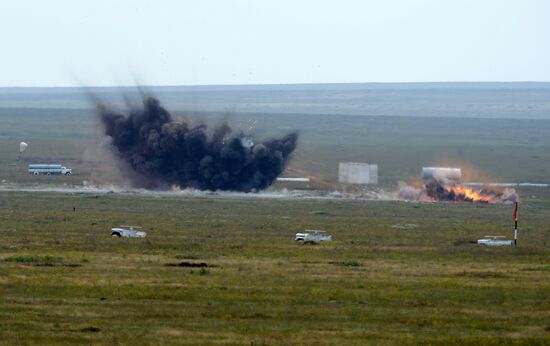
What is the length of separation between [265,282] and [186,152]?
227 ft

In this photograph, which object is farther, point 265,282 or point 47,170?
point 47,170

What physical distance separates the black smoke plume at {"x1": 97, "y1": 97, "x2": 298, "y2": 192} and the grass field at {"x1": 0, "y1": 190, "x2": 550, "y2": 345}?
28325 mm

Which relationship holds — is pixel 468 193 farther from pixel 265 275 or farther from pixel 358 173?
pixel 265 275

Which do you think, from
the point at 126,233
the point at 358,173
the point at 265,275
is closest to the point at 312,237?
the point at 126,233

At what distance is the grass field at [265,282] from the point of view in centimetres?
4131

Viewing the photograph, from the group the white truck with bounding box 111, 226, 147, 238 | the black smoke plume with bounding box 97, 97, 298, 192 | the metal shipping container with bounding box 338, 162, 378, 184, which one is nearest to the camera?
the white truck with bounding box 111, 226, 147, 238

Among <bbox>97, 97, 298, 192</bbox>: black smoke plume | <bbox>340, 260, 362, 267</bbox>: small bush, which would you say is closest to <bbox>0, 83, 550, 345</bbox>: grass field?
<bbox>340, 260, 362, 267</bbox>: small bush

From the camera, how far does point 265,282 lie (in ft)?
174

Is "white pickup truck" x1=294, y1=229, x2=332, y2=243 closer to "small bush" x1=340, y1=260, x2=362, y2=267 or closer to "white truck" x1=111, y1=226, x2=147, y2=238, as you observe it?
"white truck" x1=111, y1=226, x2=147, y2=238

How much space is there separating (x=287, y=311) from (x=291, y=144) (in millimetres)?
80194

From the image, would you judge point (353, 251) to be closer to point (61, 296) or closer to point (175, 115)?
point (61, 296)

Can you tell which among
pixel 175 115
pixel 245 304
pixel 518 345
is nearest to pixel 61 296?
pixel 245 304

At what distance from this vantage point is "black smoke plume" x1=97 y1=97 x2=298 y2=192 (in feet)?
398

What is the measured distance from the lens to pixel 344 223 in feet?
293
